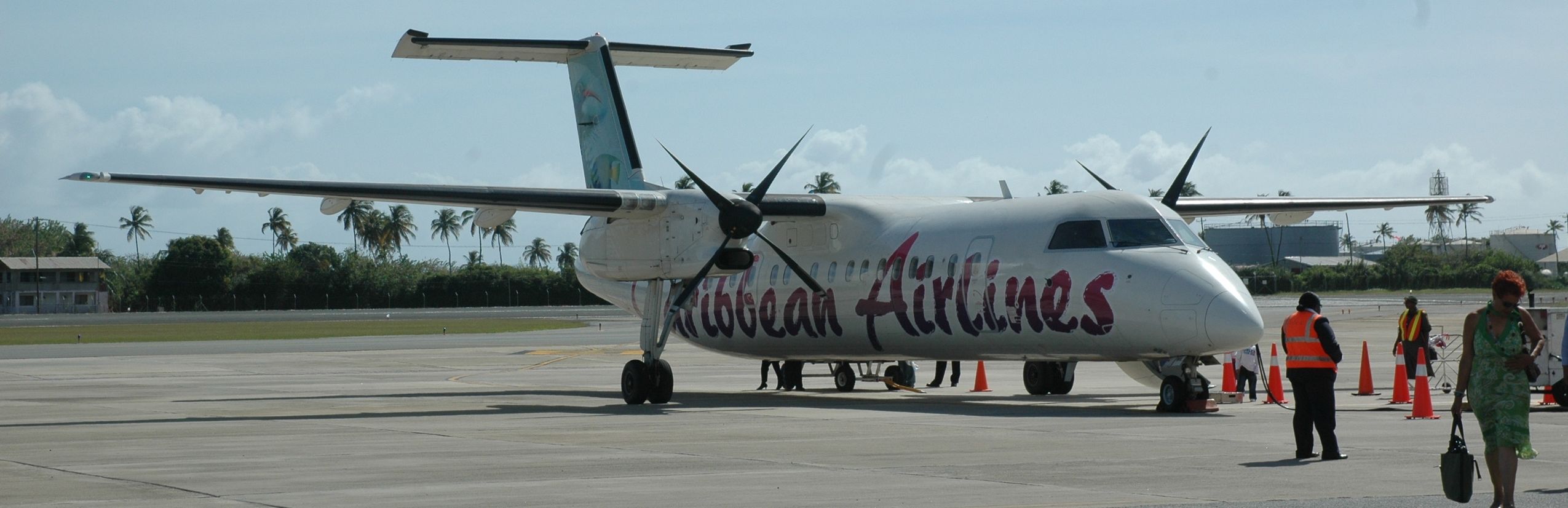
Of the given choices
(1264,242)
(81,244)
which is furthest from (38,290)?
(1264,242)

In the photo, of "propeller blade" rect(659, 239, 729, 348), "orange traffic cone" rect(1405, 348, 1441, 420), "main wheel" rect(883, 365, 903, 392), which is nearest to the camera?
"orange traffic cone" rect(1405, 348, 1441, 420)

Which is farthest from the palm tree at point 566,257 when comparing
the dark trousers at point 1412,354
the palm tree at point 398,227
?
the dark trousers at point 1412,354

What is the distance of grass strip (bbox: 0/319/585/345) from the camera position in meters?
54.3

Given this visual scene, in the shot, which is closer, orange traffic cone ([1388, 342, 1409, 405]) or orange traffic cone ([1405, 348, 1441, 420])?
orange traffic cone ([1405, 348, 1441, 420])

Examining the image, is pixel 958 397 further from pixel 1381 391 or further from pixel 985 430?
pixel 985 430

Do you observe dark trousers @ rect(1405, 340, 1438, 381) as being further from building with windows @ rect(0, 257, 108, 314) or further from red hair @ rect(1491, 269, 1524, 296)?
building with windows @ rect(0, 257, 108, 314)

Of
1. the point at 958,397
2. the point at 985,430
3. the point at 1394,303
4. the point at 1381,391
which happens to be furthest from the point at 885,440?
the point at 1394,303

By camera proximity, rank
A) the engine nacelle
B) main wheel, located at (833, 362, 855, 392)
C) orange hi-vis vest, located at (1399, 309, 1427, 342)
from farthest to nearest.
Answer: main wheel, located at (833, 362, 855, 392)
orange hi-vis vest, located at (1399, 309, 1427, 342)
the engine nacelle

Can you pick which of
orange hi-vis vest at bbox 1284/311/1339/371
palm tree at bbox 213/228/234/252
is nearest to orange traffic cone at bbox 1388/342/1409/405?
orange hi-vis vest at bbox 1284/311/1339/371

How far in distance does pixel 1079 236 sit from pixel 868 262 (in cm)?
360

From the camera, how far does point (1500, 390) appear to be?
27.2ft

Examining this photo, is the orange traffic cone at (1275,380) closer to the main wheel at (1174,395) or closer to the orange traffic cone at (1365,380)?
the orange traffic cone at (1365,380)

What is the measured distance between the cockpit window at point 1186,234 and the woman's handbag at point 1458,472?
8.73 meters

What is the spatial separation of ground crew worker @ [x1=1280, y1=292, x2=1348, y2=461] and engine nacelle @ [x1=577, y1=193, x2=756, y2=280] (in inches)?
347
